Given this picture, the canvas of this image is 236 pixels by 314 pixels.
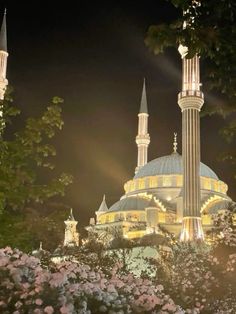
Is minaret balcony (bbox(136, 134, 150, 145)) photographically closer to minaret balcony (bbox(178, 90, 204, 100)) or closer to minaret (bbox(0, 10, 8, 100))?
minaret balcony (bbox(178, 90, 204, 100))

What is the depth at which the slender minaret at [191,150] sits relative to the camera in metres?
39.1

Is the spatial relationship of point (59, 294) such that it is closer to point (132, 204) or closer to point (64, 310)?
point (64, 310)

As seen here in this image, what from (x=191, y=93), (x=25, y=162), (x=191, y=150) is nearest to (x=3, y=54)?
(x=191, y=93)

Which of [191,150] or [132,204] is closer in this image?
[191,150]

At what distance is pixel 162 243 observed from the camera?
130ft

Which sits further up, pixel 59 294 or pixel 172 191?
pixel 172 191

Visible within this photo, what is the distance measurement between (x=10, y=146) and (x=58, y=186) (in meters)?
1.37

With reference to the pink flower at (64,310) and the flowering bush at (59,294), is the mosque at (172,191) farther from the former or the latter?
the pink flower at (64,310)

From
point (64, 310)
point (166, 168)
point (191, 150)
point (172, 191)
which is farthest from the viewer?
point (166, 168)

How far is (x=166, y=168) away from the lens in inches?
2347

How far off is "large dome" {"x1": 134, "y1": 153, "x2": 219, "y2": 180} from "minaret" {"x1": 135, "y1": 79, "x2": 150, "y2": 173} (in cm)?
193

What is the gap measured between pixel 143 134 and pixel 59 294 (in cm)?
5423

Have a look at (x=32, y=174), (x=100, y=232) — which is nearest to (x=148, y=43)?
(x=32, y=174)

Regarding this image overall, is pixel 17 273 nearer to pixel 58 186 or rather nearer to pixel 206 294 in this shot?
pixel 58 186
